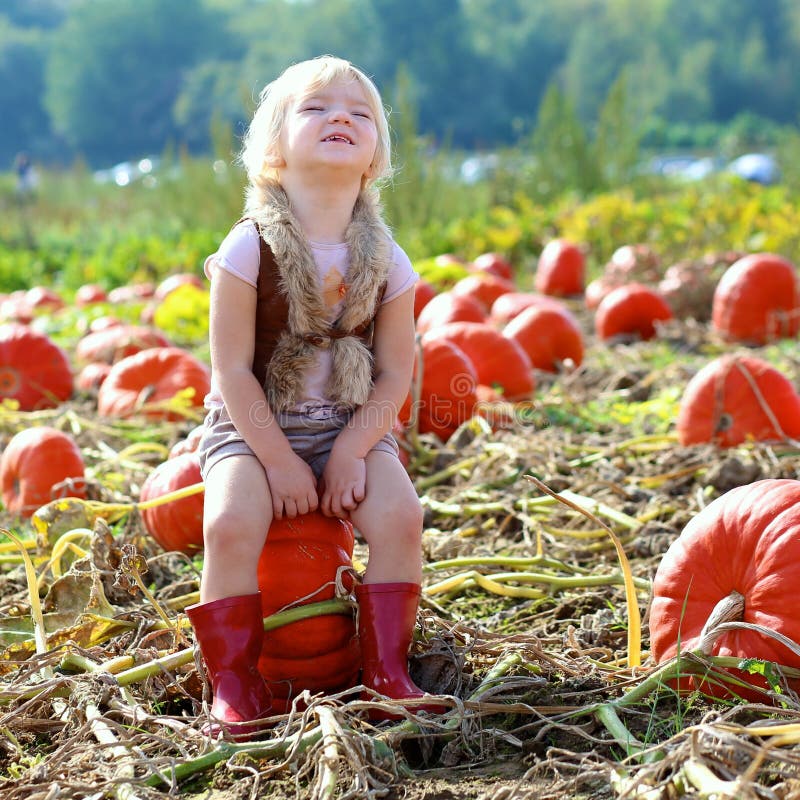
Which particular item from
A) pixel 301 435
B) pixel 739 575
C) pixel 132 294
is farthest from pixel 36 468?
pixel 132 294

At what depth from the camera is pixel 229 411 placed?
2465 millimetres

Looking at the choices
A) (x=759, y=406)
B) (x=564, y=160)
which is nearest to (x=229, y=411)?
(x=759, y=406)

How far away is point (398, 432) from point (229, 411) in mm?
1811

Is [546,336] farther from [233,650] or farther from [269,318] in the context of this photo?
[233,650]

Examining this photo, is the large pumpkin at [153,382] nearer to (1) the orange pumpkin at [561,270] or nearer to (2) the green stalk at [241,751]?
(2) the green stalk at [241,751]

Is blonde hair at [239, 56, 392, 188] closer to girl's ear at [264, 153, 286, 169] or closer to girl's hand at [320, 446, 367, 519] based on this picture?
girl's ear at [264, 153, 286, 169]

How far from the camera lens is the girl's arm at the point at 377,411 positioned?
2465 millimetres

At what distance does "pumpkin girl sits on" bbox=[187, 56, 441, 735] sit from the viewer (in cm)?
235

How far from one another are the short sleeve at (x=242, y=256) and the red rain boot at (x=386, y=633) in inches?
30.3

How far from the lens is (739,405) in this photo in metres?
4.11

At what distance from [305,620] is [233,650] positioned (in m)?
0.20

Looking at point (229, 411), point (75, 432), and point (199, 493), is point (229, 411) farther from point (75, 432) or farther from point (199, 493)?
point (75, 432)

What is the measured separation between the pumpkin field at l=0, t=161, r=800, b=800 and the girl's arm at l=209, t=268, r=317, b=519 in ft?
0.33

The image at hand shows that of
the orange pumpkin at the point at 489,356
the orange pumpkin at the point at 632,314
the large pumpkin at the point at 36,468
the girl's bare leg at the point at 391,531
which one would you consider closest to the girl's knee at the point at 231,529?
the girl's bare leg at the point at 391,531
